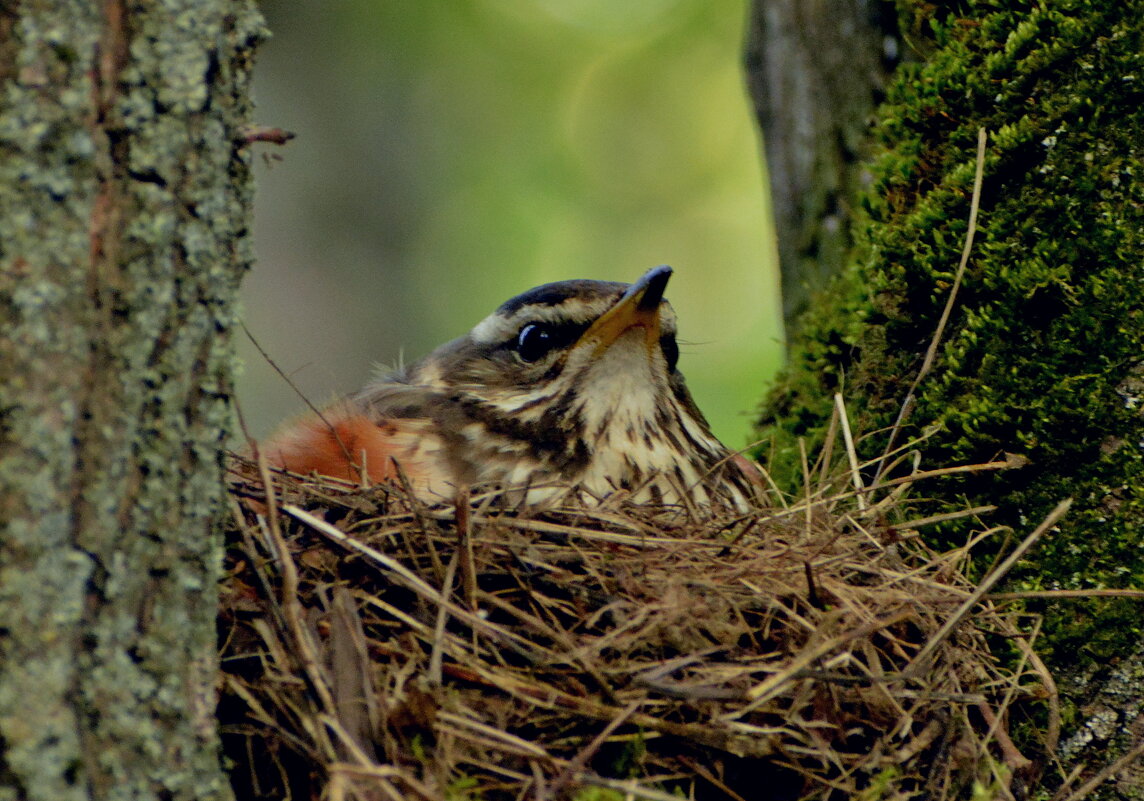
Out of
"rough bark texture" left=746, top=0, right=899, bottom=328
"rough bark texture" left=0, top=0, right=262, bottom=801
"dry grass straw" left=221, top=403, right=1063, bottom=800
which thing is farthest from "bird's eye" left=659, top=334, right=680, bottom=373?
"rough bark texture" left=0, top=0, right=262, bottom=801

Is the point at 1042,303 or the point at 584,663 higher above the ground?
the point at 1042,303

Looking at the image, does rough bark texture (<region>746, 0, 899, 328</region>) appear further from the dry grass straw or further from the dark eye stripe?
the dry grass straw

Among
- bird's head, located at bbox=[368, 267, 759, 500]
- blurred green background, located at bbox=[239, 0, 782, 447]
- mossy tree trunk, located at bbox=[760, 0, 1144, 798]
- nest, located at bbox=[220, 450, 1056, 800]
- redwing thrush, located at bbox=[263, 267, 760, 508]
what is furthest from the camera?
blurred green background, located at bbox=[239, 0, 782, 447]

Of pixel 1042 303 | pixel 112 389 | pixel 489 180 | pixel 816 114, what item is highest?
pixel 489 180

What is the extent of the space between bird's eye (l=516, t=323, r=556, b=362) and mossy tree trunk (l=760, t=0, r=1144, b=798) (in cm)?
99

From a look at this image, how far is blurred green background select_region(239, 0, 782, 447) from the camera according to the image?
8.20 metres

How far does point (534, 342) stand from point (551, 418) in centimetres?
29

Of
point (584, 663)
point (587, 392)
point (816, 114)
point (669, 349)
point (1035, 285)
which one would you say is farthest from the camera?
point (816, 114)

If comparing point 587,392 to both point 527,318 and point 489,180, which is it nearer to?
point 527,318

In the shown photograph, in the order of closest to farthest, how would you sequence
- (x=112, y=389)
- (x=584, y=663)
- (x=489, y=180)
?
(x=112, y=389) → (x=584, y=663) → (x=489, y=180)

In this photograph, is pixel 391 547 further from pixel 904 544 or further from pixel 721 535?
pixel 904 544

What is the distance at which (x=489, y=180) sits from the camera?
37.4 ft

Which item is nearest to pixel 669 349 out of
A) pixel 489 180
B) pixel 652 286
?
pixel 652 286

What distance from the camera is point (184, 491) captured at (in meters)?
2.00
